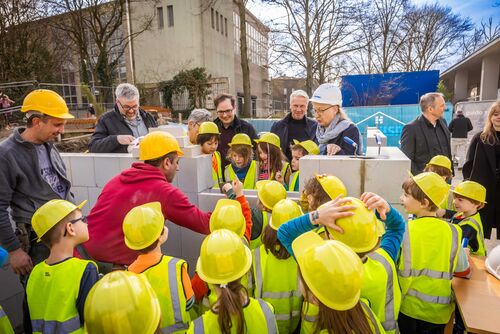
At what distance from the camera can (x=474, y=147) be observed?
153 inches

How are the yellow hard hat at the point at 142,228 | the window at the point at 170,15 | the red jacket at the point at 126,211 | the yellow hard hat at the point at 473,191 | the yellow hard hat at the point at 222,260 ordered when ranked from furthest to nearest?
the window at the point at 170,15 < the yellow hard hat at the point at 473,191 < the red jacket at the point at 126,211 < the yellow hard hat at the point at 142,228 < the yellow hard hat at the point at 222,260

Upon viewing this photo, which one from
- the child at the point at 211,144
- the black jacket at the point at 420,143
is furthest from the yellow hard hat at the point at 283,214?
the black jacket at the point at 420,143

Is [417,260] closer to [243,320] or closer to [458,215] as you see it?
[458,215]

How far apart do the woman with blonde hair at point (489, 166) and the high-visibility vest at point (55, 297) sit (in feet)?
13.6

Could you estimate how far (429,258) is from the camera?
209cm

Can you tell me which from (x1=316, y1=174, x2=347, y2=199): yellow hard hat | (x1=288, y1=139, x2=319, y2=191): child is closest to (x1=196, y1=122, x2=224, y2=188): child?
(x1=288, y1=139, x2=319, y2=191): child

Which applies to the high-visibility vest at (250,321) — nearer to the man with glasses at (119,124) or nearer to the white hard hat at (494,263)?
the white hard hat at (494,263)

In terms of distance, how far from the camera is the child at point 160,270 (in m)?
1.78

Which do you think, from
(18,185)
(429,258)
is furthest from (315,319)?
(18,185)

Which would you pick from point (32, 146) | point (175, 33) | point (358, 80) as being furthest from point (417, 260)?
point (175, 33)

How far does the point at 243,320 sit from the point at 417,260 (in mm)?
1271

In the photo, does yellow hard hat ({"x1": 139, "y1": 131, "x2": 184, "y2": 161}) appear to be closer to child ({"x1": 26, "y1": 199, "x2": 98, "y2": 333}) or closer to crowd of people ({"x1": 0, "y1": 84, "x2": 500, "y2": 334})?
crowd of people ({"x1": 0, "y1": 84, "x2": 500, "y2": 334})

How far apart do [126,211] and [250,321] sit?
3.84ft

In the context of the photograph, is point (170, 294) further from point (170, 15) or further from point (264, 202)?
point (170, 15)
